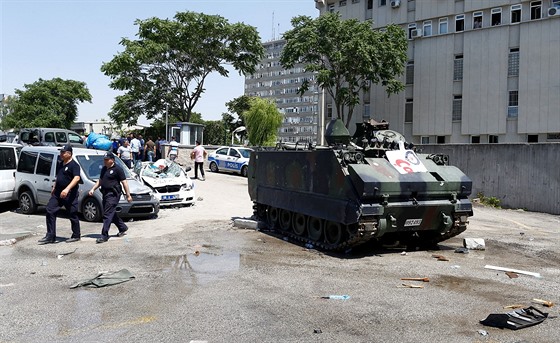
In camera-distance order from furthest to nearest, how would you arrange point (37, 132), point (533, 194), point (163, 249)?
point (37, 132) → point (533, 194) → point (163, 249)

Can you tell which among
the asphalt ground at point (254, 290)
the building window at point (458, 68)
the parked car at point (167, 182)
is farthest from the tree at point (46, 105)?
the asphalt ground at point (254, 290)

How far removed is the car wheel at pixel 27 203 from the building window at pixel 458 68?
26.7 meters

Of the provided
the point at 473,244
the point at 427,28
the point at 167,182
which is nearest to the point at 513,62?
the point at 427,28

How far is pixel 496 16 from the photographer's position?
32188 mm

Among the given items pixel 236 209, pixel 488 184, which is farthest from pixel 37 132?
pixel 488 184

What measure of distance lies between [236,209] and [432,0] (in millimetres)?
25204

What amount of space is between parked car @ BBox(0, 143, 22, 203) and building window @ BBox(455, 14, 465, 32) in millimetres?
27375

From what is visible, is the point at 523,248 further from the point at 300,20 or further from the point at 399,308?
the point at 300,20

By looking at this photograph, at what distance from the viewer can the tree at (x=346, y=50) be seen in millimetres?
31938

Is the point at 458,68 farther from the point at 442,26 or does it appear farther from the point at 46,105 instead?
the point at 46,105

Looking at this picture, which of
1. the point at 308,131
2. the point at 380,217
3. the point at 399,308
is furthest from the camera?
the point at 308,131

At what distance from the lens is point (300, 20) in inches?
1323

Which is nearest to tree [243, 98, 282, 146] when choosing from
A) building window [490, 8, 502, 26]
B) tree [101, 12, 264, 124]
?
tree [101, 12, 264, 124]

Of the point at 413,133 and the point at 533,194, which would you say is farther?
the point at 413,133
